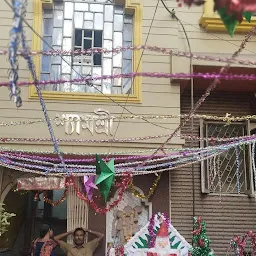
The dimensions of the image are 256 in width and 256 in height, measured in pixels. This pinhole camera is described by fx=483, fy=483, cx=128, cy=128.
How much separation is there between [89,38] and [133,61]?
1012mm

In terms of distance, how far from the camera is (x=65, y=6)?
31.1ft

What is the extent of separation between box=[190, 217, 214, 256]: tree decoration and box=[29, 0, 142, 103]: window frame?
2672 millimetres

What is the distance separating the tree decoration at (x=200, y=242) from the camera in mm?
7203

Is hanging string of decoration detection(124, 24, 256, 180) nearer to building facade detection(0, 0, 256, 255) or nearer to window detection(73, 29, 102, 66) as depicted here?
building facade detection(0, 0, 256, 255)

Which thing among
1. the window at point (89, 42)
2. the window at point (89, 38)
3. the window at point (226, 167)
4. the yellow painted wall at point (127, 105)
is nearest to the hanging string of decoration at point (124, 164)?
the yellow painted wall at point (127, 105)

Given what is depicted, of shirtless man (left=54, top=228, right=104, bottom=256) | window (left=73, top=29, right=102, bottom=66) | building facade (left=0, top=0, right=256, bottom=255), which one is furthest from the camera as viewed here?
window (left=73, top=29, right=102, bottom=66)

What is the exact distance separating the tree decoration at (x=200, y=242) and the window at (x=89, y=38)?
3026 mm

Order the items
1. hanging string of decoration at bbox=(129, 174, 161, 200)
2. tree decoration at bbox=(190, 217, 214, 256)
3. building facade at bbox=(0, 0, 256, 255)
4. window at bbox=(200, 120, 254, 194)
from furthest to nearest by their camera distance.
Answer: window at bbox=(200, 120, 254, 194) → hanging string of decoration at bbox=(129, 174, 161, 200) → building facade at bbox=(0, 0, 256, 255) → tree decoration at bbox=(190, 217, 214, 256)

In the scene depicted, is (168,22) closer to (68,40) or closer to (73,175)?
(68,40)

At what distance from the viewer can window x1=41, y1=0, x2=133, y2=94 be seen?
923cm

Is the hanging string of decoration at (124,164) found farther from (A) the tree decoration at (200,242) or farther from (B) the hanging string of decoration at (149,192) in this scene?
(A) the tree decoration at (200,242)

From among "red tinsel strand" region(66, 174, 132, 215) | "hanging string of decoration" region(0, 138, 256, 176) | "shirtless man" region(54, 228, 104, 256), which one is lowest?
"shirtless man" region(54, 228, 104, 256)

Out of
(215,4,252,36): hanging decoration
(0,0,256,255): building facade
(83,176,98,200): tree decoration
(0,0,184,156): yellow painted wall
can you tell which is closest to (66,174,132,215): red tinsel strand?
(83,176,98,200): tree decoration

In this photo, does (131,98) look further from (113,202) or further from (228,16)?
(228,16)
